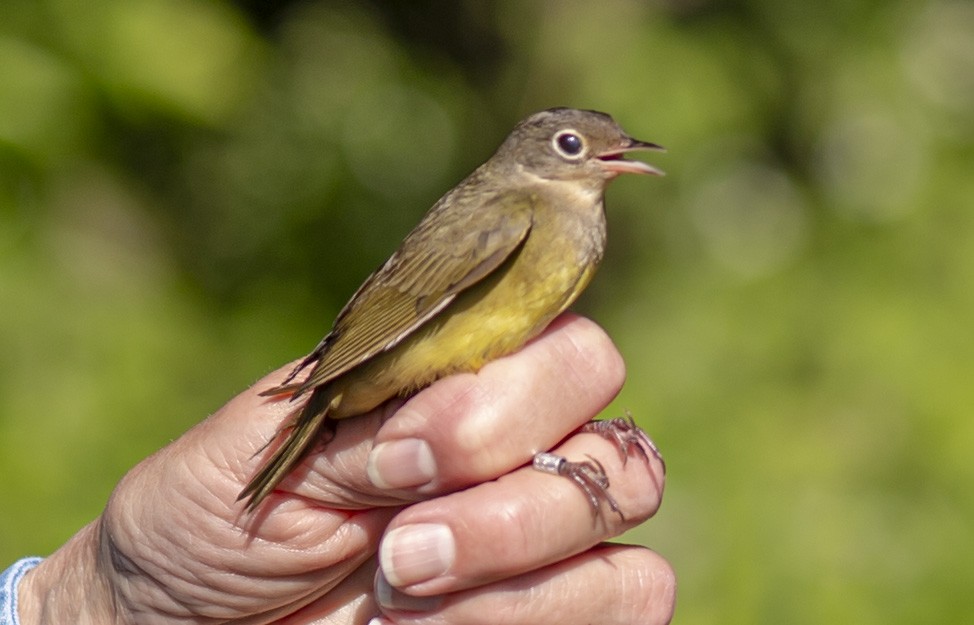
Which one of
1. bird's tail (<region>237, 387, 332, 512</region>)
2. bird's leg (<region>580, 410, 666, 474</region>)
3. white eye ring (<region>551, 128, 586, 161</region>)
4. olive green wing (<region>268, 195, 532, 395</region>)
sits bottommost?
bird's leg (<region>580, 410, 666, 474</region>)

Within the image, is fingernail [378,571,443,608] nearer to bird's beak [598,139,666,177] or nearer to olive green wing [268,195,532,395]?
olive green wing [268,195,532,395]

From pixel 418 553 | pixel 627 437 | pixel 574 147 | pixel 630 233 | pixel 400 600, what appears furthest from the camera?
pixel 630 233

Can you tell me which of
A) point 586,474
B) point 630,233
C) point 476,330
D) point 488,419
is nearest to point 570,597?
point 586,474

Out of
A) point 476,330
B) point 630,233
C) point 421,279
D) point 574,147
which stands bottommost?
point 476,330

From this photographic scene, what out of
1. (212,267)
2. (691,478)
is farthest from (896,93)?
(212,267)

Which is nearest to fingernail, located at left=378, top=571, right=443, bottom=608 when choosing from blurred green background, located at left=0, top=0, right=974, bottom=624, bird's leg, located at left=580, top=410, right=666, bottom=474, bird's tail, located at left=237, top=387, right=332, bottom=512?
bird's tail, located at left=237, top=387, right=332, bottom=512

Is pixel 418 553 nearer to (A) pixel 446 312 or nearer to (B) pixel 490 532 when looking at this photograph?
(B) pixel 490 532
